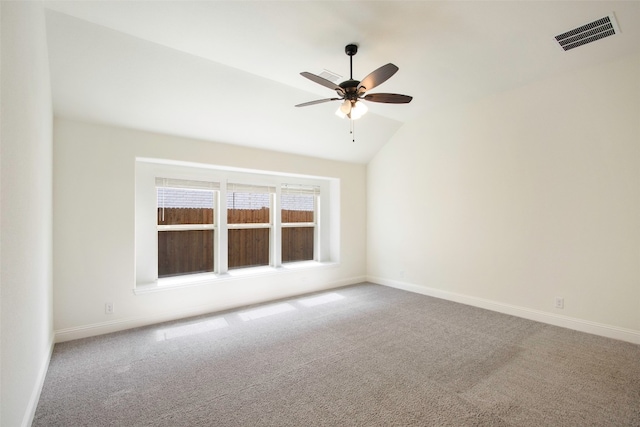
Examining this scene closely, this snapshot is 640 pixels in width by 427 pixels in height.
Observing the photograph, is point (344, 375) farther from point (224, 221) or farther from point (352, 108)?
point (224, 221)

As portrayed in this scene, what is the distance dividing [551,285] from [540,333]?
2.12 ft

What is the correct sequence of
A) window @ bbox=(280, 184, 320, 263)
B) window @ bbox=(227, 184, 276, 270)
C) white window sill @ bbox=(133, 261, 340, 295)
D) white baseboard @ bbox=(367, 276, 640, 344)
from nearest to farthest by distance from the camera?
white baseboard @ bbox=(367, 276, 640, 344) < white window sill @ bbox=(133, 261, 340, 295) < window @ bbox=(227, 184, 276, 270) < window @ bbox=(280, 184, 320, 263)

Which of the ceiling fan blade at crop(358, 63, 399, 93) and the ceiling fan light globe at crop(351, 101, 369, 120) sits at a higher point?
the ceiling fan blade at crop(358, 63, 399, 93)

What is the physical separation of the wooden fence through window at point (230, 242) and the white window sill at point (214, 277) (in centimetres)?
17

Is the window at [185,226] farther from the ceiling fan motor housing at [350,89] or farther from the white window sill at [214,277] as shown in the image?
the ceiling fan motor housing at [350,89]

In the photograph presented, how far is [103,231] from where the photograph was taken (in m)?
3.31

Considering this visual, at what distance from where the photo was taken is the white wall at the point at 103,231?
312 cm

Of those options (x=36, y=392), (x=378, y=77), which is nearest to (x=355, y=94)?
(x=378, y=77)

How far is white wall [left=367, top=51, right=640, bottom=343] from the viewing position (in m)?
3.10

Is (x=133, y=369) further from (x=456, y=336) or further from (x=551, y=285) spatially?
(x=551, y=285)

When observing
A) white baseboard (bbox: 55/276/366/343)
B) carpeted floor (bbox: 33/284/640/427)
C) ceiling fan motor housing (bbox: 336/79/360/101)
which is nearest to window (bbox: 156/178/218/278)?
white baseboard (bbox: 55/276/366/343)

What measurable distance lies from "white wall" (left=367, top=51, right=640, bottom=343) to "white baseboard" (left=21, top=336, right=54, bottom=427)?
4.66 m

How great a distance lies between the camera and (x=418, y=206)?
4965mm

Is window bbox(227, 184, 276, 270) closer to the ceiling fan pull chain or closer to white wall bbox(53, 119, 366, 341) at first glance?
white wall bbox(53, 119, 366, 341)
